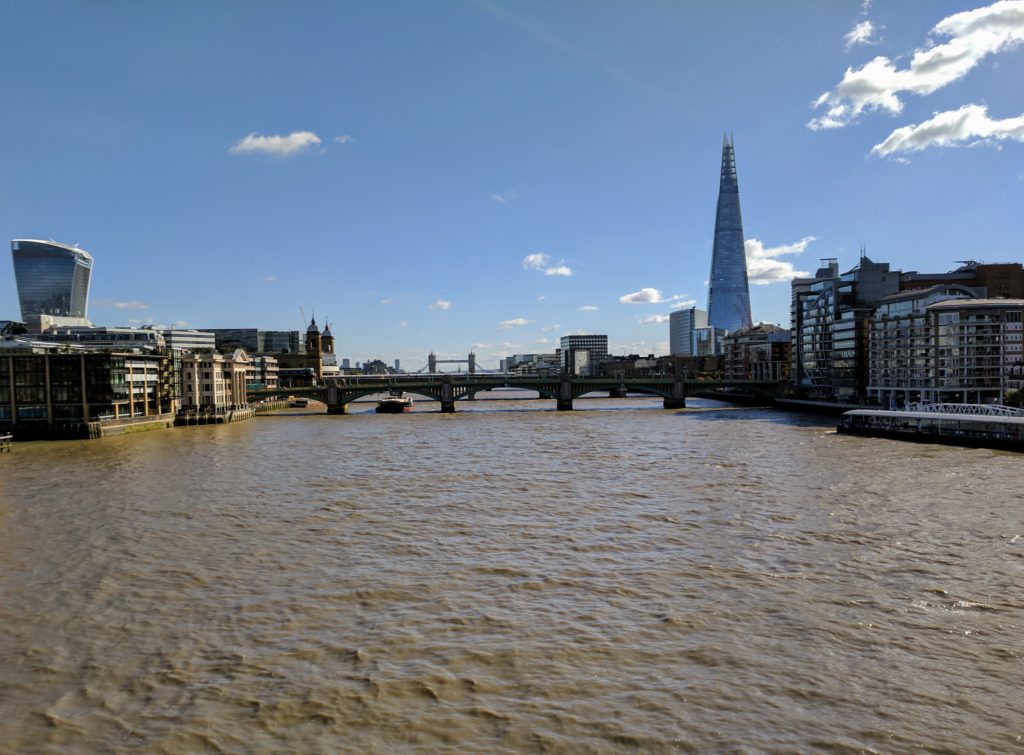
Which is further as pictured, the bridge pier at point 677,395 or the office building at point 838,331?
the bridge pier at point 677,395

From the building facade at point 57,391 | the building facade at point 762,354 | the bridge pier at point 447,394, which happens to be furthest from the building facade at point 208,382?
the building facade at point 762,354

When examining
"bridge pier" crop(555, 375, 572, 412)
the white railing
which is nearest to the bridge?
"bridge pier" crop(555, 375, 572, 412)

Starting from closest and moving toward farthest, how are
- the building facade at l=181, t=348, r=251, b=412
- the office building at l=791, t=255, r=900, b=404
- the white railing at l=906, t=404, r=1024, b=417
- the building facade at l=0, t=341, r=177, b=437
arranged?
1. the white railing at l=906, t=404, r=1024, b=417
2. the building facade at l=0, t=341, r=177, b=437
3. the building facade at l=181, t=348, r=251, b=412
4. the office building at l=791, t=255, r=900, b=404

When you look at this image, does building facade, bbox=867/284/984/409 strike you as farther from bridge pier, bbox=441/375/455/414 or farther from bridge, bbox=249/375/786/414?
bridge pier, bbox=441/375/455/414

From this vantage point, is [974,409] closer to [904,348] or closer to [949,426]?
[949,426]

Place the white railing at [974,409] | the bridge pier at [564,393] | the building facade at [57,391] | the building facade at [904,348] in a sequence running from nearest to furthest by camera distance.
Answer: the white railing at [974,409] → the building facade at [57,391] → the building facade at [904,348] → the bridge pier at [564,393]

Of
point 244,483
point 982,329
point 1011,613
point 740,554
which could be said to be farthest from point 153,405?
point 982,329

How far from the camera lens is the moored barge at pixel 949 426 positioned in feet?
190

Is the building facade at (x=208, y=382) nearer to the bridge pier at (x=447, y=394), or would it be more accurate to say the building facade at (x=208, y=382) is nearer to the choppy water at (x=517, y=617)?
the bridge pier at (x=447, y=394)

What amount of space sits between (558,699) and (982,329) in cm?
9407

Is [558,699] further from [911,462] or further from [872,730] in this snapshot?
[911,462]

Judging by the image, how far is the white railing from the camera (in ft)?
219

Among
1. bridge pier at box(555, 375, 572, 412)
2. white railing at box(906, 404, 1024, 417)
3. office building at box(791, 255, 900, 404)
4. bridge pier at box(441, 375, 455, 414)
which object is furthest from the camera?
bridge pier at box(555, 375, 572, 412)

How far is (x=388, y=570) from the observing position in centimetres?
2202
